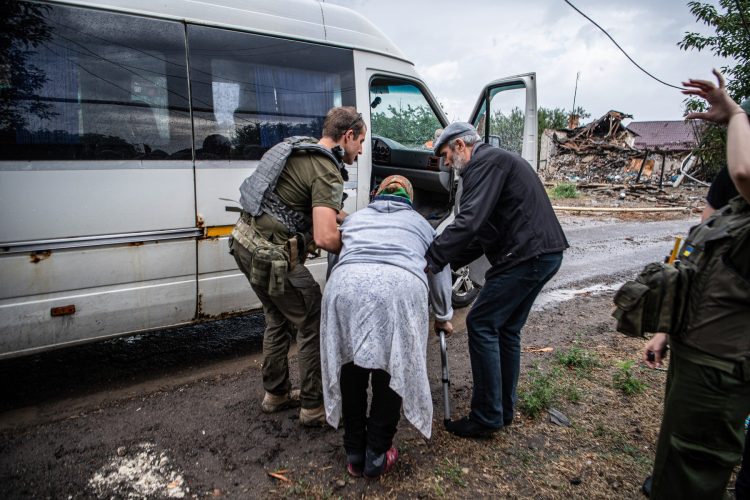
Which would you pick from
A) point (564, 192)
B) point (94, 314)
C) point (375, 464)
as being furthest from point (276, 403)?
point (564, 192)

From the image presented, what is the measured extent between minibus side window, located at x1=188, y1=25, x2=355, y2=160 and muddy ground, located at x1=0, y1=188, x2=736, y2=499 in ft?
6.09

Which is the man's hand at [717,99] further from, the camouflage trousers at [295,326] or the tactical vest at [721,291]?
the camouflage trousers at [295,326]

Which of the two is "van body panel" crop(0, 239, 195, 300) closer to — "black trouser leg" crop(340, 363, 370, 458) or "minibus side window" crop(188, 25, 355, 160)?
"minibus side window" crop(188, 25, 355, 160)

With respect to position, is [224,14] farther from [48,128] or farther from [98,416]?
[98,416]

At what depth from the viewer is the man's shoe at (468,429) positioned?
9.39 ft

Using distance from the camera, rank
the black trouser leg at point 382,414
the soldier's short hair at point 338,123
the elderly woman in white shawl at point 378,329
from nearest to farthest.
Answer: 1. the elderly woman in white shawl at point 378,329
2. the black trouser leg at point 382,414
3. the soldier's short hair at point 338,123

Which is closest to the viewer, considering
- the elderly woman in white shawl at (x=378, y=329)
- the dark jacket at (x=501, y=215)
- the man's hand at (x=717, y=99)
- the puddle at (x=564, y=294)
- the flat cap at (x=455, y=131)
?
the man's hand at (x=717, y=99)

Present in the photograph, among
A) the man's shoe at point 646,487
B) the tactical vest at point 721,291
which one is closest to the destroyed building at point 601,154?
the man's shoe at point 646,487

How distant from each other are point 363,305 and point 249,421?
4.76ft

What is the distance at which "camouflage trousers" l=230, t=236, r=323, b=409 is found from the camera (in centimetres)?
288

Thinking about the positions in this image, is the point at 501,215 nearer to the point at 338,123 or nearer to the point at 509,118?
the point at 338,123

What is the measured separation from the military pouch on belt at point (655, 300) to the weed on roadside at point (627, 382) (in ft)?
6.42

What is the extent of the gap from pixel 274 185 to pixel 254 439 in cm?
159

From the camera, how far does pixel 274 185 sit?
2.77 meters
